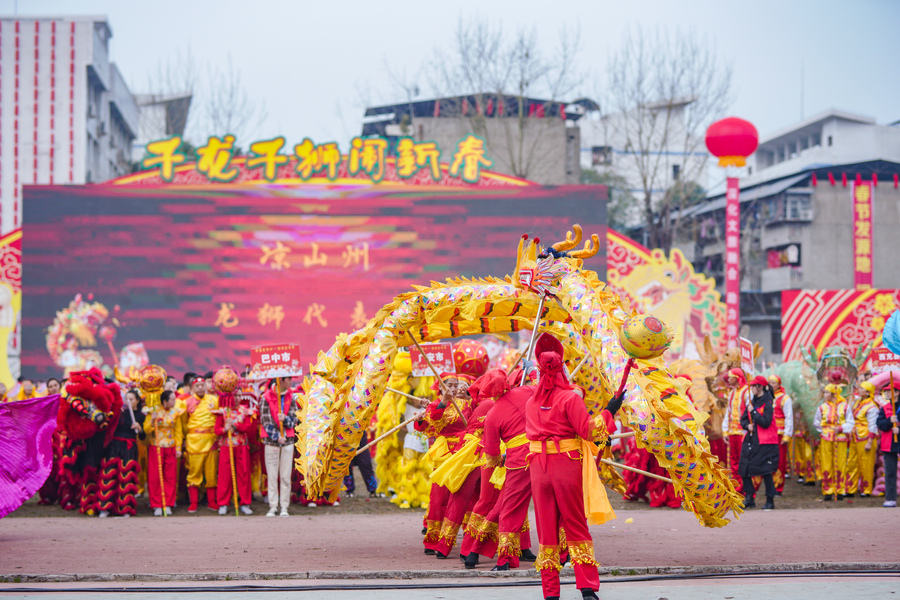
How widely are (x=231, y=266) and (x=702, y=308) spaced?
1070 cm

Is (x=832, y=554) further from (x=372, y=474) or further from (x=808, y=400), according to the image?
(x=372, y=474)

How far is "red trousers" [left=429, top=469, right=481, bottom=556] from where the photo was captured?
7.85 meters

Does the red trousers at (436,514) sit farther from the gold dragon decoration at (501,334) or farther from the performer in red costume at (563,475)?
the performer in red costume at (563,475)

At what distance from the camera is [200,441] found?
11.0 metres

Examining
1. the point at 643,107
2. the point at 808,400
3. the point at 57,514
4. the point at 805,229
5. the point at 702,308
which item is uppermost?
the point at 643,107

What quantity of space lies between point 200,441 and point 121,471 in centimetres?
96

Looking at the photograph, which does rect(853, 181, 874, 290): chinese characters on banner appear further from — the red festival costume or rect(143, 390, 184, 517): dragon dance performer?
rect(143, 390, 184, 517): dragon dance performer

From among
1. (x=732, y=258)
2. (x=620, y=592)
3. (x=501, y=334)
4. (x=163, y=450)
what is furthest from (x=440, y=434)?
(x=732, y=258)

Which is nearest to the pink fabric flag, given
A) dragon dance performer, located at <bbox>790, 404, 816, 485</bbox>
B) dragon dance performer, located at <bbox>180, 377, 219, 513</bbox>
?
dragon dance performer, located at <bbox>180, 377, 219, 513</bbox>

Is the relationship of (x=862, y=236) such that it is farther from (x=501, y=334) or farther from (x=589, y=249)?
(x=589, y=249)

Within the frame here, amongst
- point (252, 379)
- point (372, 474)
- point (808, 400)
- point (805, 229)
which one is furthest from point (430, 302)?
point (805, 229)

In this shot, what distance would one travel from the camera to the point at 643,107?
26594 mm

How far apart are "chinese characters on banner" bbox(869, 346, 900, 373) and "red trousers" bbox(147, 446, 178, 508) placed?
901cm

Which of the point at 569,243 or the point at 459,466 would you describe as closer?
the point at 569,243
